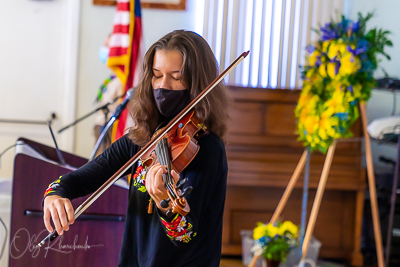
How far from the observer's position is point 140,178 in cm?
108

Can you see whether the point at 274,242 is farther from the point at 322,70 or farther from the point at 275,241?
the point at 322,70

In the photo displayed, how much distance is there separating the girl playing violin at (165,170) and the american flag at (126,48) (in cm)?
149

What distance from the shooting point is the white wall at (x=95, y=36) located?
11.8ft

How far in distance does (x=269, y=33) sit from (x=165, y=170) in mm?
2973

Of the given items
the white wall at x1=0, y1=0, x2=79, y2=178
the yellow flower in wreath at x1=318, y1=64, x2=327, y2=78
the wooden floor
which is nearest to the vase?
the wooden floor

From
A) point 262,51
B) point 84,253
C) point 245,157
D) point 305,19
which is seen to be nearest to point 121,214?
point 84,253

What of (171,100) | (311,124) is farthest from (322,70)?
(171,100)

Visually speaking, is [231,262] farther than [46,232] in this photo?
Yes

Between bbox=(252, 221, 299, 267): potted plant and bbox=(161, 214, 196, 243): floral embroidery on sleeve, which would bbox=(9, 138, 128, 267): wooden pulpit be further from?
bbox=(252, 221, 299, 267): potted plant

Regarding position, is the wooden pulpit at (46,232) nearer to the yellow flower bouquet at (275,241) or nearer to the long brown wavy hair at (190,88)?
the long brown wavy hair at (190,88)

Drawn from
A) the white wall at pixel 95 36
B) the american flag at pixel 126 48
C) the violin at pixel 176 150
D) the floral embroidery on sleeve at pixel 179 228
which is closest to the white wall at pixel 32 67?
the white wall at pixel 95 36

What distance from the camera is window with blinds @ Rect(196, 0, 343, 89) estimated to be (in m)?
3.60

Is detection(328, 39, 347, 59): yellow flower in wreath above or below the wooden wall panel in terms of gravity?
above

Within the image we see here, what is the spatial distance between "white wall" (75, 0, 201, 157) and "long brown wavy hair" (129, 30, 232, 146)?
8.32 feet
